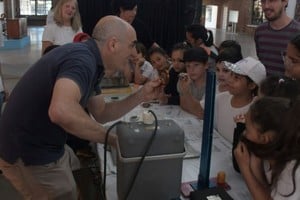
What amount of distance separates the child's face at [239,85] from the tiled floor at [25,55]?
3.18 feet

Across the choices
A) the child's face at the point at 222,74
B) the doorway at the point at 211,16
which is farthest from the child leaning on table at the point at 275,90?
the doorway at the point at 211,16

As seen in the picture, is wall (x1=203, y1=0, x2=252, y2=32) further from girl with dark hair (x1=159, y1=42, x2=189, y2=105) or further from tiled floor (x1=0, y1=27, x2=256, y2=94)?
girl with dark hair (x1=159, y1=42, x2=189, y2=105)

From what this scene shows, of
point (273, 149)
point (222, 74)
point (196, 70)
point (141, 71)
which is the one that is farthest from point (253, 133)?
point (141, 71)

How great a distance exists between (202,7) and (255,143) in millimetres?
3391

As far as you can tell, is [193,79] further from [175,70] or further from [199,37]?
[199,37]

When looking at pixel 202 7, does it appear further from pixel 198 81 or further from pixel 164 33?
pixel 198 81

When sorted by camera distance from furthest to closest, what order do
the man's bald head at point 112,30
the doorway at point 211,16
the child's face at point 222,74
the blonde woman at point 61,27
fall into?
the doorway at point 211,16 < the blonde woman at point 61,27 < the child's face at point 222,74 < the man's bald head at point 112,30

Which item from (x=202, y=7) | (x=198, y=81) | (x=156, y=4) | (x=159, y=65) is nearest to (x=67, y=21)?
(x=159, y=65)

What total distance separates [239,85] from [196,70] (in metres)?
0.50

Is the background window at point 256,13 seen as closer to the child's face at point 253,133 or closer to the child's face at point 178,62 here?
the child's face at point 178,62

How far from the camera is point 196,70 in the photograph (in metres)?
2.10

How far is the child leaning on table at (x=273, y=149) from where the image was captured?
938 millimetres

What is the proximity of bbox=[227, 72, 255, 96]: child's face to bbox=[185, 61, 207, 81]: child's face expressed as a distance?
17.7 inches

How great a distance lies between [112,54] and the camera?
46.9 inches
